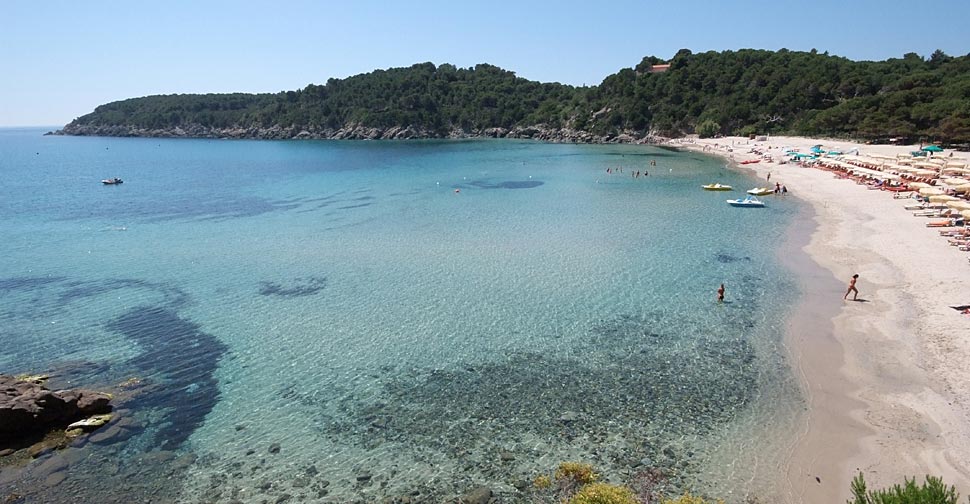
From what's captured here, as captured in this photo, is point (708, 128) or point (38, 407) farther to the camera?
point (708, 128)

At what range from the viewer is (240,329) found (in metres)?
21.2

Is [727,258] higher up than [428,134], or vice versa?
[428,134]

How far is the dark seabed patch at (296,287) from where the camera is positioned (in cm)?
2548

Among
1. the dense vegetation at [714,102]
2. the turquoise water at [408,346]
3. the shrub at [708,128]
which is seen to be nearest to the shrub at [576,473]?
the turquoise water at [408,346]

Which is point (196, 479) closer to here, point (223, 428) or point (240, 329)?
point (223, 428)

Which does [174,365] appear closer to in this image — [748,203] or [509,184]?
[748,203]

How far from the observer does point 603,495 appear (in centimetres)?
1050

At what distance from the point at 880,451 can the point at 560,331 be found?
1061 centimetres

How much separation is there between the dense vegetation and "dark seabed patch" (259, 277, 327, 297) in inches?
2974

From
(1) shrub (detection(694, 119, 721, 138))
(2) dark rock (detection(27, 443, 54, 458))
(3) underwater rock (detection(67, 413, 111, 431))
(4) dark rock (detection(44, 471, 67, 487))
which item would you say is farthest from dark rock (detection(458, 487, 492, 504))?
(1) shrub (detection(694, 119, 721, 138))

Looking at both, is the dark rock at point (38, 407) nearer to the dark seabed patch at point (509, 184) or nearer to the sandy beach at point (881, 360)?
the sandy beach at point (881, 360)

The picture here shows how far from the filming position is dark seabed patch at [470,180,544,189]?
2448 inches

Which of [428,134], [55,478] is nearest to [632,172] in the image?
[55,478]

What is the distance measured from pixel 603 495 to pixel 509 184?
5600 cm
